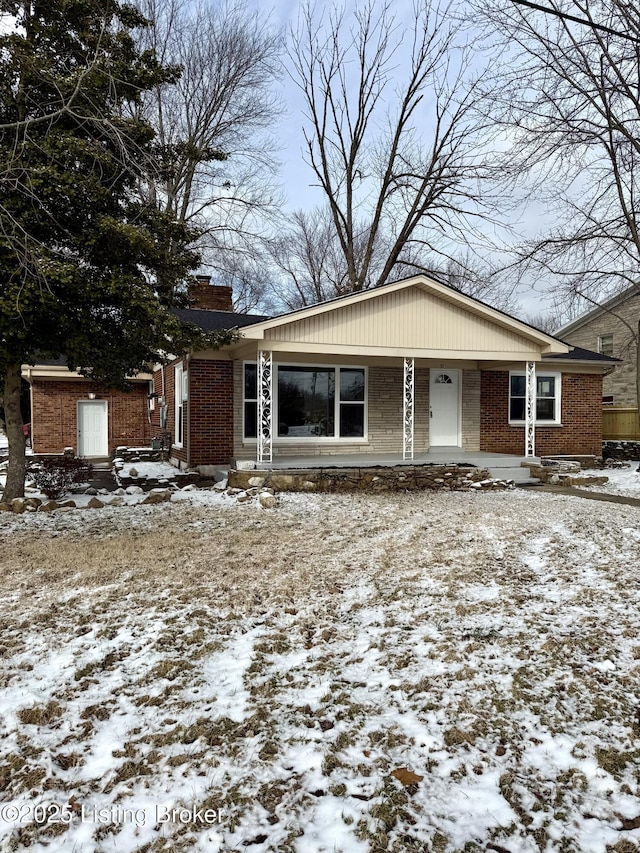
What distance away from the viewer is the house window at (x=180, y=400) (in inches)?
510

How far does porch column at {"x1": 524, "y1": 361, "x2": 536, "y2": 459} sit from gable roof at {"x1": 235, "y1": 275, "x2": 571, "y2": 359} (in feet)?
1.57

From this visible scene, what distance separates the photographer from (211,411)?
12.0m

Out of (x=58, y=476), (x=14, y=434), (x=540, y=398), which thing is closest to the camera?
(x=14, y=434)

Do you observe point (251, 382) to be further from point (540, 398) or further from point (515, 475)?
point (540, 398)

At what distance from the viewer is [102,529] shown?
23.1 feet

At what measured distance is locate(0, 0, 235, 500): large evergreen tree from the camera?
6.72m

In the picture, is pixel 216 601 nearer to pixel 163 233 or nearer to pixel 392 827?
pixel 392 827

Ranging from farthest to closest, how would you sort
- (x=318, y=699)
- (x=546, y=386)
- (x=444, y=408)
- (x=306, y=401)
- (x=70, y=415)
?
(x=70, y=415), (x=546, y=386), (x=444, y=408), (x=306, y=401), (x=318, y=699)

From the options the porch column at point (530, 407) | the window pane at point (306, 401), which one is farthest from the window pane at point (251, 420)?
the porch column at point (530, 407)

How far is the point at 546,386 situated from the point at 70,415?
1496cm

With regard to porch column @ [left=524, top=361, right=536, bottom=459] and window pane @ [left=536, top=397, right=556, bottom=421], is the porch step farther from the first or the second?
window pane @ [left=536, top=397, right=556, bottom=421]

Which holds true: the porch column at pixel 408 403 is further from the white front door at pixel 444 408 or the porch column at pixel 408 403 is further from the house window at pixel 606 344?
the house window at pixel 606 344

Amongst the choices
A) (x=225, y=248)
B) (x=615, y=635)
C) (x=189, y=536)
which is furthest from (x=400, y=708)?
A: (x=225, y=248)

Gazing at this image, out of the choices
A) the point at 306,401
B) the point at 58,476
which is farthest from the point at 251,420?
the point at 58,476
